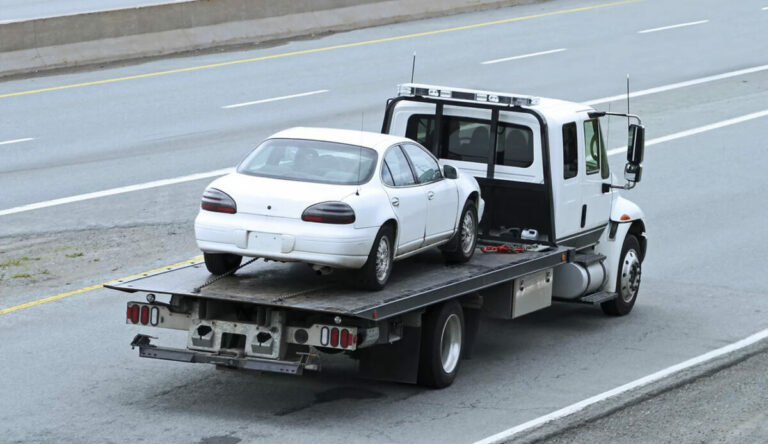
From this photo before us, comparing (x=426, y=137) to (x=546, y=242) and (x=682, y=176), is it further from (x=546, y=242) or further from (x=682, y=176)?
(x=682, y=176)

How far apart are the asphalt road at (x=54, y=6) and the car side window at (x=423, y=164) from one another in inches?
773

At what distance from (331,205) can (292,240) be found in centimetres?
42

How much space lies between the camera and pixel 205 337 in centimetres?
1084

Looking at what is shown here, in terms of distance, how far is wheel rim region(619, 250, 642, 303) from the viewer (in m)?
15.2

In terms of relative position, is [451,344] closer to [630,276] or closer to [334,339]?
[334,339]

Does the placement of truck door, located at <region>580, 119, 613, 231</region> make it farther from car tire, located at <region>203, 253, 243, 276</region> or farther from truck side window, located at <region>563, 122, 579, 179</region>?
car tire, located at <region>203, 253, 243, 276</region>

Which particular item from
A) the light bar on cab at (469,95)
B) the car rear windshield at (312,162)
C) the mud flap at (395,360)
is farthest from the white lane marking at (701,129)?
the mud flap at (395,360)

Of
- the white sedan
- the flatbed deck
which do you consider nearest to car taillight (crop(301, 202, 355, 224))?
the white sedan

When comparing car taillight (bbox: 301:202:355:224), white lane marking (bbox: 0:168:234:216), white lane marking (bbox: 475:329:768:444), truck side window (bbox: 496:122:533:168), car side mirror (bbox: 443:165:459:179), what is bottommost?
white lane marking (bbox: 475:329:768:444)

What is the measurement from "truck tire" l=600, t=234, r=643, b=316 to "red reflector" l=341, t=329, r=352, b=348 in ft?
17.6

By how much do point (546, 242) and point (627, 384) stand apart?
2036mm

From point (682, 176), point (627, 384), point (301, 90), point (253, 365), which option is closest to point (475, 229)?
point (627, 384)

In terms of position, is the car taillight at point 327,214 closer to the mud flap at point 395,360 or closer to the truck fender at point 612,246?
the mud flap at point 395,360

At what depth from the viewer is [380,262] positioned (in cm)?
1124
